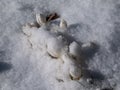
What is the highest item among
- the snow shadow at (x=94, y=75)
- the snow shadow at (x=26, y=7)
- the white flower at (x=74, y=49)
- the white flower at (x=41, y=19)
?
the snow shadow at (x=26, y=7)

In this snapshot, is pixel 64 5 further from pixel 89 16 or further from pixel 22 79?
pixel 22 79

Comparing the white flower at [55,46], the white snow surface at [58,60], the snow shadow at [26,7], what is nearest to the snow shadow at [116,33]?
the white snow surface at [58,60]

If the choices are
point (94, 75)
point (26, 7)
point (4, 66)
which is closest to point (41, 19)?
point (26, 7)

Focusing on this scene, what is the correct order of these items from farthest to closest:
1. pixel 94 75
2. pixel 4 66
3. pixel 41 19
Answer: pixel 41 19 < pixel 4 66 < pixel 94 75

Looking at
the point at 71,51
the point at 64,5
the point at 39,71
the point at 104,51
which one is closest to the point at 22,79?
the point at 39,71

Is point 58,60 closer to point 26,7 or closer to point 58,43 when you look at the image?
point 58,43

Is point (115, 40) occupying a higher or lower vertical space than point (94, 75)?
higher

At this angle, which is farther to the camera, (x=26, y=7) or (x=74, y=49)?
(x=26, y=7)

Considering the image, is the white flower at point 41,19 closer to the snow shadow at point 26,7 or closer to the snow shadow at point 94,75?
the snow shadow at point 26,7

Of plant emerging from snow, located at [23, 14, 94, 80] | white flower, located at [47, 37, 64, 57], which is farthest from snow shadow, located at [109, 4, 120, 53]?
white flower, located at [47, 37, 64, 57]
